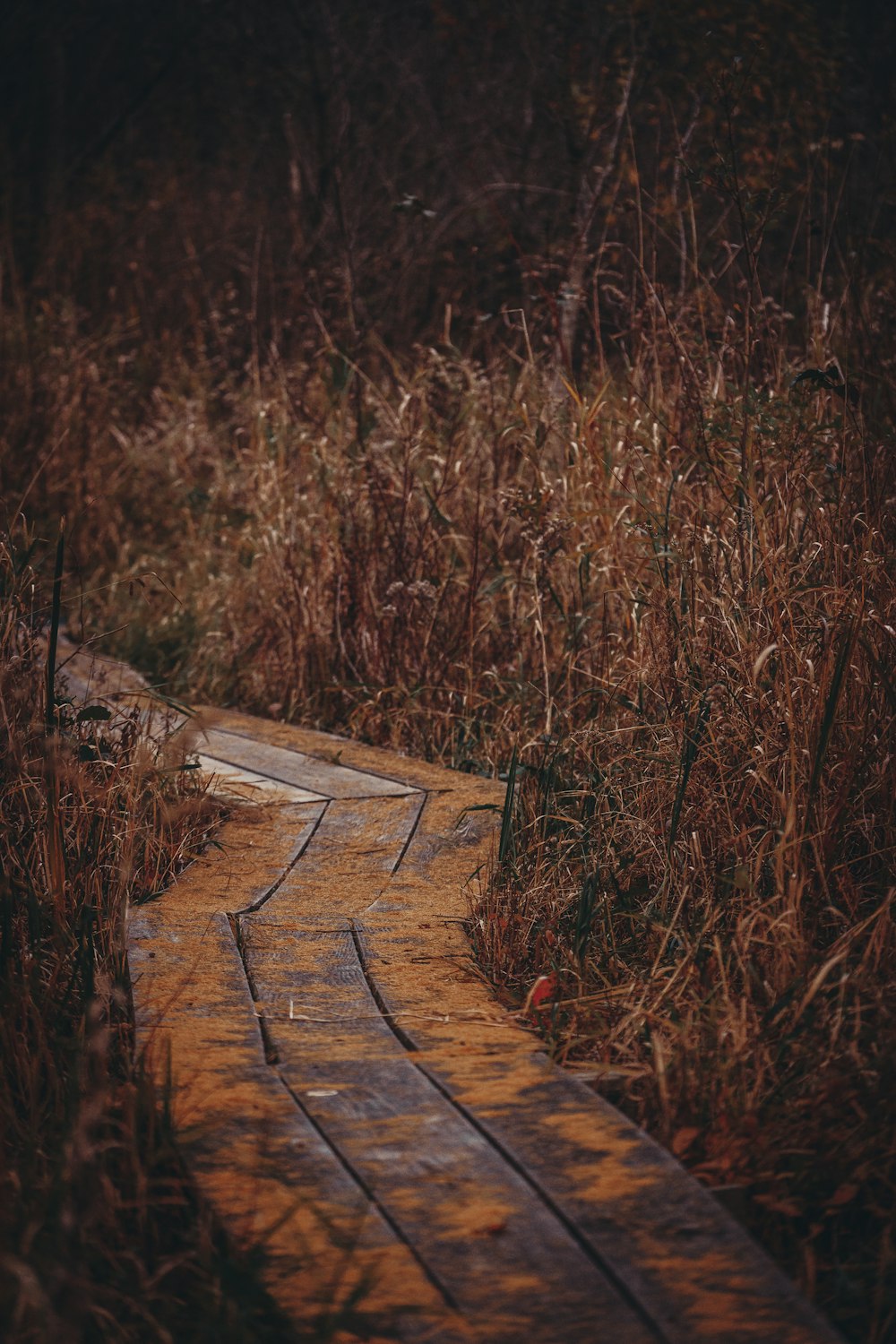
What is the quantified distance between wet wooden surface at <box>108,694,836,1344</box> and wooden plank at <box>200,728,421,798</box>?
0.64 metres

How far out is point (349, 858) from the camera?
333 centimetres

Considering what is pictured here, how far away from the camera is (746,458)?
3139 millimetres

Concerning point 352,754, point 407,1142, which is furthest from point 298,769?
point 407,1142

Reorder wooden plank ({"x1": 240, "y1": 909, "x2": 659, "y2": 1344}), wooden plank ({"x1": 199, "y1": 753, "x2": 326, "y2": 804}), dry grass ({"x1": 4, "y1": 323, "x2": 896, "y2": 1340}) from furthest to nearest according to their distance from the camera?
wooden plank ({"x1": 199, "y1": 753, "x2": 326, "y2": 804}) < dry grass ({"x1": 4, "y1": 323, "x2": 896, "y2": 1340}) < wooden plank ({"x1": 240, "y1": 909, "x2": 659, "y2": 1344})

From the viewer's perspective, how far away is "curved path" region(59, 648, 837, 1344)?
1575mm

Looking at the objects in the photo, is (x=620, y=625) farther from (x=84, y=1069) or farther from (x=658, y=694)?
(x=84, y=1069)

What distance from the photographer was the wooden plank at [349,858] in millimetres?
3021

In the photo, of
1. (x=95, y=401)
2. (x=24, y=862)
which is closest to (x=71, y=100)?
(x=95, y=401)

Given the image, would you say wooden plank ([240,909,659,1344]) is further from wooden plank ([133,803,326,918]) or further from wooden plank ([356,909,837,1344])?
wooden plank ([133,803,326,918])

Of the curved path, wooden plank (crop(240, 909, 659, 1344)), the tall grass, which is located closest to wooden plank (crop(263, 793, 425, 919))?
the curved path

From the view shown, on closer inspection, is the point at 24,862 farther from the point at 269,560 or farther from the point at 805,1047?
the point at 269,560

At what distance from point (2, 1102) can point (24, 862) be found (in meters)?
0.73

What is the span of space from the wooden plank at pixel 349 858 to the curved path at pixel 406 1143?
1cm

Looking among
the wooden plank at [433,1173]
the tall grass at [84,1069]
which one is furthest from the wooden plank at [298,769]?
the wooden plank at [433,1173]
